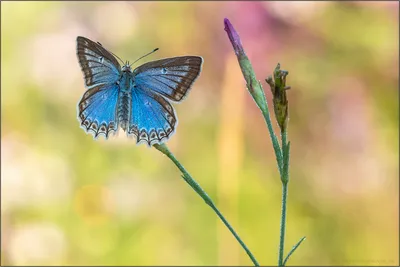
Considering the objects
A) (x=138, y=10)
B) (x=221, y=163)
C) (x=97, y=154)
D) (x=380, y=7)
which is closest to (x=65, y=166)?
(x=97, y=154)

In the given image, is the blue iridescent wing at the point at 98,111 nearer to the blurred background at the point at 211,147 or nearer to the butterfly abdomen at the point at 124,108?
the butterfly abdomen at the point at 124,108

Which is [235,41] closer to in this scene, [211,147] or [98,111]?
[98,111]

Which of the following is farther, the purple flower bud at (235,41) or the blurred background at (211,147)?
the blurred background at (211,147)

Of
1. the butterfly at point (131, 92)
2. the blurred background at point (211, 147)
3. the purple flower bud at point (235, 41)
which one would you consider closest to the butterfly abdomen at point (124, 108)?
the butterfly at point (131, 92)

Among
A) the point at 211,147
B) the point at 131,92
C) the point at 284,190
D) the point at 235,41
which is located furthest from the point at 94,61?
the point at 211,147

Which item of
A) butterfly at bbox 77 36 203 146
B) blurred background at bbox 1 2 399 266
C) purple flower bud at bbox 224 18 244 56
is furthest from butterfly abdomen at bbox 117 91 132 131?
blurred background at bbox 1 2 399 266

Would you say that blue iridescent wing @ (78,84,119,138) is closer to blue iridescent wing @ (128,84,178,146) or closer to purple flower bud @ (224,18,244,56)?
blue iridescent wing @ (128,84,178,146)
